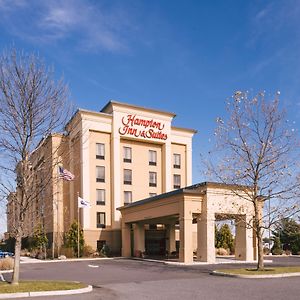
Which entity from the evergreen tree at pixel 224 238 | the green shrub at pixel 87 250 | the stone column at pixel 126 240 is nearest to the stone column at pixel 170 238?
the evergreen tree at pixel 224 238

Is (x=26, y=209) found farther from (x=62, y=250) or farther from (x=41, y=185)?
(x=62, y=250)

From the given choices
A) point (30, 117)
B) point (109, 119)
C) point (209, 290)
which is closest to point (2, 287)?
point (30, 117)

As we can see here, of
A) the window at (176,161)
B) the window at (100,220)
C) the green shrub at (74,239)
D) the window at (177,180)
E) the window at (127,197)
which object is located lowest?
the green shrub at (74,239)

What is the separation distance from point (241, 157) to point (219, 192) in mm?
9332

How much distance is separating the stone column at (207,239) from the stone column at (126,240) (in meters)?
12.6

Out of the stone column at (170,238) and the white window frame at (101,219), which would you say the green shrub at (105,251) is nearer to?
the white window frame at (101,219)

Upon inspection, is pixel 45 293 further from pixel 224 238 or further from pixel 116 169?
pixel 224 238

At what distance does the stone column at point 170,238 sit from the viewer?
46.8 m

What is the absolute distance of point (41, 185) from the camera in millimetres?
16953

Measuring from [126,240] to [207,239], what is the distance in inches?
543

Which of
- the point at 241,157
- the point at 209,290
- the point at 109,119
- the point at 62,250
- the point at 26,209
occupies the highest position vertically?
the point at 109,119

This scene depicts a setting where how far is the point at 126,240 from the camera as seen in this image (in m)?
44.2

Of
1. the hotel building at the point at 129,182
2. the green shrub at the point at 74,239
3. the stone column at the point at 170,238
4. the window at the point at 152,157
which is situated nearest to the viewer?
the hotel building at the point at 129,182

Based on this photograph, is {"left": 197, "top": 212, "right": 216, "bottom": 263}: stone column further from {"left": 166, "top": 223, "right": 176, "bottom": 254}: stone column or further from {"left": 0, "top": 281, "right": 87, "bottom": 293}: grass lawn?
{"left": 0, "top": 281, "right": 87, "bottom": 293}: grass lawn
